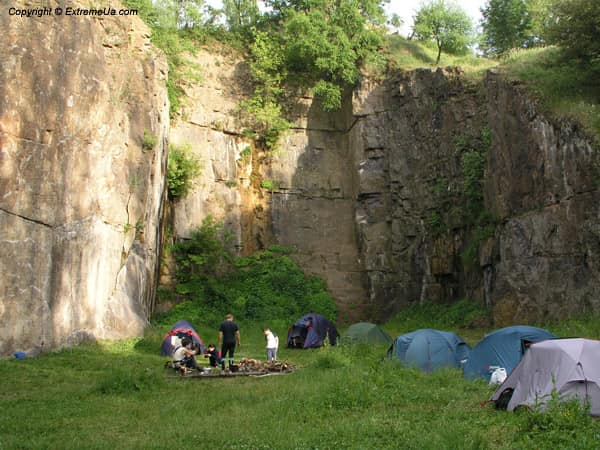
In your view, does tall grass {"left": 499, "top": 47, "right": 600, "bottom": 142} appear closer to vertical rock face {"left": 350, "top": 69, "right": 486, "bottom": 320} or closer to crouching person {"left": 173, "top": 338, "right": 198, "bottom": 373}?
vertical rock face {"left": 350, "top": 69, "right": 486, "bottom": 320}

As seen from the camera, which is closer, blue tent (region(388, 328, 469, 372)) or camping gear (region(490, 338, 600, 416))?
camping gear (region(490, 338, 600, 416))

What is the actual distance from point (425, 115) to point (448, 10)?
8.08 metres

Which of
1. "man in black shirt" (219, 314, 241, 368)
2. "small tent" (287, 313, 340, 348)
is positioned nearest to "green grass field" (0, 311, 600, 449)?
"man in black shirt" (219, 314, 241, 368)

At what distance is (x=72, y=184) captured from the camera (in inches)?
696

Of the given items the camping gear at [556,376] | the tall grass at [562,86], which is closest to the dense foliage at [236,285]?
the tall grass at [562,86]

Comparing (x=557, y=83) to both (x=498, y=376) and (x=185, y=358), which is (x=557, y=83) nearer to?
(x=498, y=376)

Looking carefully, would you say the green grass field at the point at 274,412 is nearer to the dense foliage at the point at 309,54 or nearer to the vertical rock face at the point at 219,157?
the vertical rock face at the point at 219,157

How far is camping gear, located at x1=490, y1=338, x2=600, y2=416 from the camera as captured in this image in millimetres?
8352

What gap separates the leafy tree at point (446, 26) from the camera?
30.8 metres

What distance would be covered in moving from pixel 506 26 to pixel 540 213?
1895 cm

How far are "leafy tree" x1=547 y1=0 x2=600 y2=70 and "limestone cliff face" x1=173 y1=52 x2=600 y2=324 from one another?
243cm

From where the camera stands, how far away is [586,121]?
1816 centimetres

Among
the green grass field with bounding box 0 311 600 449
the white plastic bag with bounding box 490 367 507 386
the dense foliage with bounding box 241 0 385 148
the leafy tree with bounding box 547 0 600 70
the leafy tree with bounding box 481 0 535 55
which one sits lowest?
the green grass field with bounding box 0 311 600 449

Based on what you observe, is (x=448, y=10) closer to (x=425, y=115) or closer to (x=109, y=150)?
(x=425, y=115)
